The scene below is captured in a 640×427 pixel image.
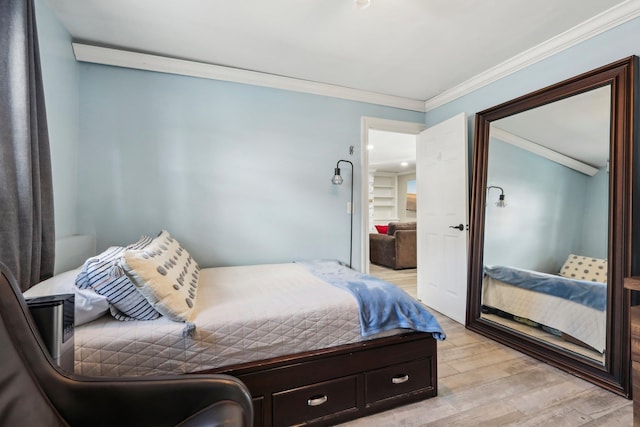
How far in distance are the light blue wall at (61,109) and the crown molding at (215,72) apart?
0.16 meters

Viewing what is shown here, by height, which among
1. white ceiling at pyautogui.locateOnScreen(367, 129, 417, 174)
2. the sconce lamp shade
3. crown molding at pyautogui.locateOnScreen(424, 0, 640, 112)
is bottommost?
the sconce lamp shade

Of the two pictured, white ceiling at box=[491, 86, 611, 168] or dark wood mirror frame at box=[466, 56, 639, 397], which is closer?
dark wood mirror frame at box=[466, 56, 639, 397]

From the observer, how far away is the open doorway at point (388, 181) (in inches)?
123

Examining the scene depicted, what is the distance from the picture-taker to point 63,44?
1989mm

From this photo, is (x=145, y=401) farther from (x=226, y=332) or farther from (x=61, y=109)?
(x=61, y=109)

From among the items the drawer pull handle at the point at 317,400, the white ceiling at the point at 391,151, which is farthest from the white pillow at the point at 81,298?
the white ceiling at the point at 391,151

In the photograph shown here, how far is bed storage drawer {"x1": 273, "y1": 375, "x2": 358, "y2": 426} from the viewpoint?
4.62 ft

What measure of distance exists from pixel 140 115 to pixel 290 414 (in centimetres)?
244

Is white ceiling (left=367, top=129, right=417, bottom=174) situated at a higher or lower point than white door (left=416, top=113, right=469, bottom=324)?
higher

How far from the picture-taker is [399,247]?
5.48 meters

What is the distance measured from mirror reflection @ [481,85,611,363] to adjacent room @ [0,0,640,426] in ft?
0.05

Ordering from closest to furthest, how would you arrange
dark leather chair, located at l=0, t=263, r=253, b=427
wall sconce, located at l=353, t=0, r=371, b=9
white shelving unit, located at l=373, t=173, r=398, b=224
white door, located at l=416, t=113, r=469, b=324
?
dark leather chair, located at l=0, t=263, r=253, b=427 < wall sconce, located at l=353, t=0, r=371, b=9 < white door, located at l=416, t=113, r=469, b=324 < white shelving unit, located at l=373, t=173, r=398, b=224

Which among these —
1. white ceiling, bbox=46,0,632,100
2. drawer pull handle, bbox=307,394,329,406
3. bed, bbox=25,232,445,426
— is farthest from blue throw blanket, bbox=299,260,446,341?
white ceiling, bbox=46,0,632,100

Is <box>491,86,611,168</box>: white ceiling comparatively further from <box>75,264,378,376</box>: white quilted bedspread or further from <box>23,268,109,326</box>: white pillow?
<box>23,268,109,326</box>: white pillow
